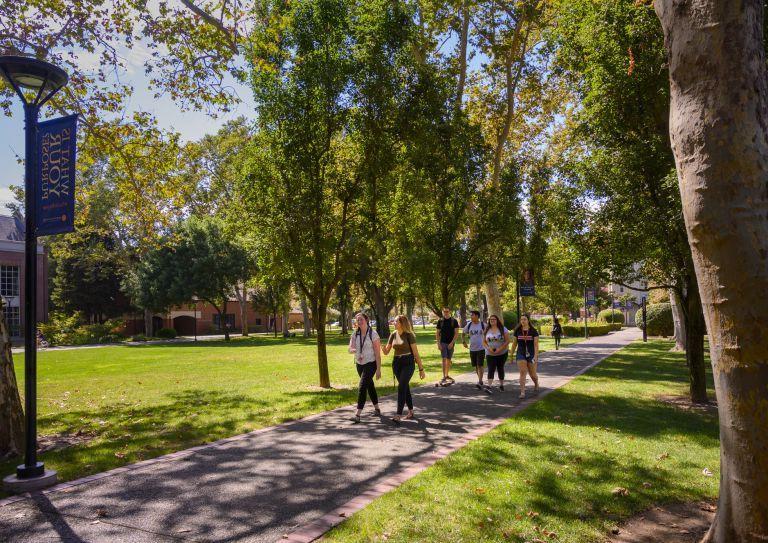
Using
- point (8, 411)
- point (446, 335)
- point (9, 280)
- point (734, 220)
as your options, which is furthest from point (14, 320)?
point (734, 220)

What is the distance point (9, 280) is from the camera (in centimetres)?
4581

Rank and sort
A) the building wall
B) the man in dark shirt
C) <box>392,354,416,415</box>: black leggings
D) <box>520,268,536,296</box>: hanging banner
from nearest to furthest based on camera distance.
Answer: <box>392,354,416,415</box>: black leggings → the man in dark shirt → <box>520,268,536,296</box>: hanging banner → the building wall

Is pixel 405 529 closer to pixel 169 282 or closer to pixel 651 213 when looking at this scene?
pixel 651 213

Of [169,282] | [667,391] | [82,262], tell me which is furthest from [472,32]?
[82,262]

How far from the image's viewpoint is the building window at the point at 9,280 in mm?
45375

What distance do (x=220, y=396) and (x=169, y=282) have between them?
1303 inches

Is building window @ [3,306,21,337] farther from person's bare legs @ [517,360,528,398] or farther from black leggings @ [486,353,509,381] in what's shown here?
person's bare legs @ [517,360,528,398]

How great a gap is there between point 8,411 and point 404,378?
5.60 metres

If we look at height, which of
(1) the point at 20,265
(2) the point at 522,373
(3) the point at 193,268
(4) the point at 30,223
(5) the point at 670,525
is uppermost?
(1) the point at 20,265

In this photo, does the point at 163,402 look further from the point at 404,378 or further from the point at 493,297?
the point at 493,297

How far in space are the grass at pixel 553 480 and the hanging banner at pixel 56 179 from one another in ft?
15.0

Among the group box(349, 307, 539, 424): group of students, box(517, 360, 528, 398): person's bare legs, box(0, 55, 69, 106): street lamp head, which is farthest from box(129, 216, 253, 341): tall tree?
box(0, 55, 69, 106): street lamp head

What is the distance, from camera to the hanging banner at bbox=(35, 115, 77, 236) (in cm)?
605

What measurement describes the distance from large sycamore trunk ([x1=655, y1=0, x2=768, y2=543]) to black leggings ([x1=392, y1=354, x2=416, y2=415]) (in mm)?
5785
